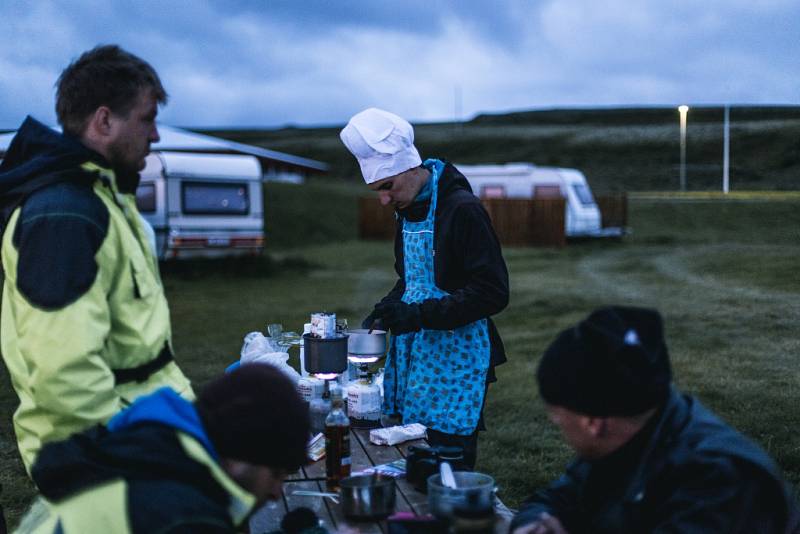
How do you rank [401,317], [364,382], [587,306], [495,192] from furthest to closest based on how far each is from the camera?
[495,192] < [587,306] < [364,382] < [401,317]

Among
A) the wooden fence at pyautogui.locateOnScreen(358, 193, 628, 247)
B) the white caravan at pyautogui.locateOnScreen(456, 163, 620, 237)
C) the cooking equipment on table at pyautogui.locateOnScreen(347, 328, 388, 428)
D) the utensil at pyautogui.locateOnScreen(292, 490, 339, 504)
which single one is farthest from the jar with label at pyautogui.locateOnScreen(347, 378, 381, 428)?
the white caravan at pyautogui.locateOnScreen(456, 163, 620, 237)

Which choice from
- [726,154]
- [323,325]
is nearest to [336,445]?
[323,325]

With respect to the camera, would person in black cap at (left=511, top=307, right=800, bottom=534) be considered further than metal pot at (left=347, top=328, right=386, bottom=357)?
No

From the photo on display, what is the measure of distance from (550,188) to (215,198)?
40.4ft

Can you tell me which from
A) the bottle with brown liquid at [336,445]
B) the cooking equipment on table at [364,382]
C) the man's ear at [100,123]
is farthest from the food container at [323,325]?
the man's ear at [100,123]

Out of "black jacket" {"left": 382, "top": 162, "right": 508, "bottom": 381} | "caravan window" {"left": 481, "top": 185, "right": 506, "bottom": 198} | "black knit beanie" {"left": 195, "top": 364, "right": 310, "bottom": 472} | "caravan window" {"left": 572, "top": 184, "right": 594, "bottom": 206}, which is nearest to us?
"black knit beanie" {"left": 195, "top": 364, "right": 310, "bottom": 472}

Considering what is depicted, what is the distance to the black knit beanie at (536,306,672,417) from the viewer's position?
1890 mm

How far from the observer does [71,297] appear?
206cm

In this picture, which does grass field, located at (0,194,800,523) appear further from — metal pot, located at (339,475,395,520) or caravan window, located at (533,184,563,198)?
metal pot, located at (339,475,395,520)

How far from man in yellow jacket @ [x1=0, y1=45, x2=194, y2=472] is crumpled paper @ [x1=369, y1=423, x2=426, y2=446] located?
1027 millimetres

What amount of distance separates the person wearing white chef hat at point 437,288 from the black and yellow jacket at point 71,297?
1313 mm

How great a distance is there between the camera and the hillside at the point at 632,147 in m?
8.69

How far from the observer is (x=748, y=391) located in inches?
295

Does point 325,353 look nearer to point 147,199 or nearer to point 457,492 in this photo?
point 457,492
